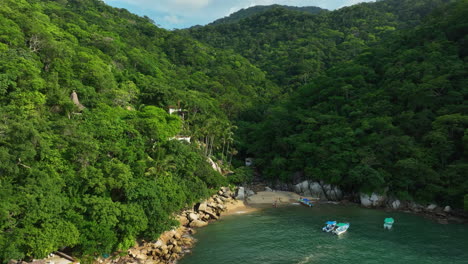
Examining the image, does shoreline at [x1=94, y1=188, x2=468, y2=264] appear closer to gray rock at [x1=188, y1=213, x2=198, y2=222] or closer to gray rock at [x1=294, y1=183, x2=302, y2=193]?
gray rock at [x1=188, y1=213, x2=198, y2=222]

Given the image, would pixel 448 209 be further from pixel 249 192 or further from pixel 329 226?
pixel 249 192

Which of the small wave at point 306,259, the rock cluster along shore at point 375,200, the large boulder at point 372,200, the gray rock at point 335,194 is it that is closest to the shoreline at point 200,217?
the rock cluster along shore at point 375,200

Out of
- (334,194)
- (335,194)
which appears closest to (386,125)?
(335,194)

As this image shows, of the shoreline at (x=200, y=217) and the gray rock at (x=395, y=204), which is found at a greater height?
the gray rock at (x=395, y=204)

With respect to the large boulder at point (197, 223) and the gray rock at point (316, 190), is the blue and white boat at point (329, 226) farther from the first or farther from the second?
the gray rock at point (316, 190)

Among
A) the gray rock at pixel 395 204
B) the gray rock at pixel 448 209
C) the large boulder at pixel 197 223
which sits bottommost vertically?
the large boulder at pixel 197 223

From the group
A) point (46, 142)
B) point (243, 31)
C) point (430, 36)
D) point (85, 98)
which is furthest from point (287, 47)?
point (46, 142)

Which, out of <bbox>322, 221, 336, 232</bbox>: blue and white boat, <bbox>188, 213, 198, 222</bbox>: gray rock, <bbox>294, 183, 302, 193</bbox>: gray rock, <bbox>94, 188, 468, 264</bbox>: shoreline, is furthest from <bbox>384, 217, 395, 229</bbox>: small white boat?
<bbox>188, 213, 198, 222</bbox>: gray rock
